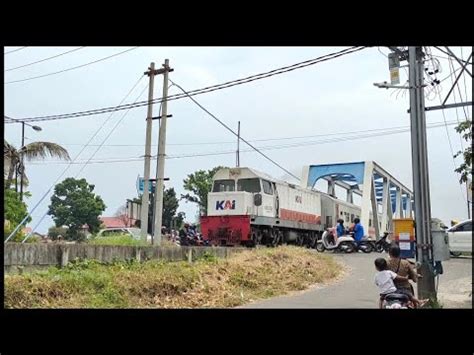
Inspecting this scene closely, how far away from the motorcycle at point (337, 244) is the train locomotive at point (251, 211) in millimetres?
1448

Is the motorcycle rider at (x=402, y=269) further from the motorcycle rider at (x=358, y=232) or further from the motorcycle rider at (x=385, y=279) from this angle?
the motorcycle rider at (x=358, y=232)

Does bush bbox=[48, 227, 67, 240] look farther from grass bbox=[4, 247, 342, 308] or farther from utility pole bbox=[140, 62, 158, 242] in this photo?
grass bbox=[4, 247, 342, 308]

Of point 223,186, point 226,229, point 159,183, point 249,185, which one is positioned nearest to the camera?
point 159,183

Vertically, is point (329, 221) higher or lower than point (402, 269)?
higher

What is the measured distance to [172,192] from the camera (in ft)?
102

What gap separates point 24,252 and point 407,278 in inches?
219

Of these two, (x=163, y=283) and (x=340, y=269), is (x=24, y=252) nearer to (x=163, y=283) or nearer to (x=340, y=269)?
(x=163, y=283)

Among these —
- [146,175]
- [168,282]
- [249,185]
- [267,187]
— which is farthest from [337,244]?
[168,282]

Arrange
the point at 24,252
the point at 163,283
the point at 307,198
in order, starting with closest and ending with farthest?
1. the point at 24,252
2. the point at 163,283
3. the point at 307,198

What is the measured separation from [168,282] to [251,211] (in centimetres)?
682

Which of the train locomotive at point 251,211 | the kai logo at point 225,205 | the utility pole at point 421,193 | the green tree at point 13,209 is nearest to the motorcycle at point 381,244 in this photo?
the train locomotive at point 251,211

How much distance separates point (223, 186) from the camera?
1673 cm

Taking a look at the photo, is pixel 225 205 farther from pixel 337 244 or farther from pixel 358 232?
pixel 358 232
